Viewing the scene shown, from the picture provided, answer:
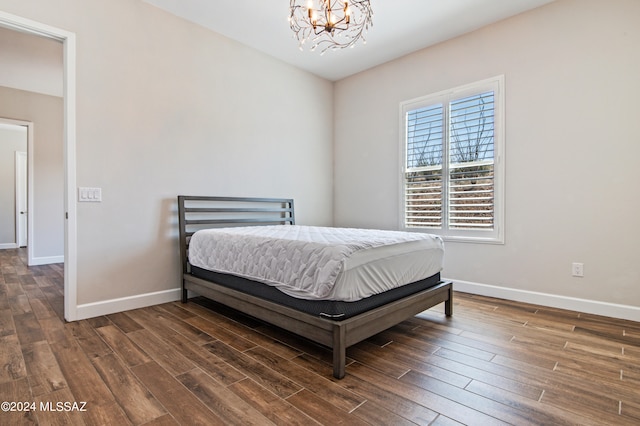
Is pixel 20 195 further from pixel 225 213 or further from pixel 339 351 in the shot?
pixel 339 351

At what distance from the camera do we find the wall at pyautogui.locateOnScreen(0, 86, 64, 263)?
213 inches

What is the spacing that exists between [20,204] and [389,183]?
8.62 meters

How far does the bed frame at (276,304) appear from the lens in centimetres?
190

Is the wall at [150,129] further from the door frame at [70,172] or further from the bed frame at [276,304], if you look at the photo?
the bed frame at [276,304]

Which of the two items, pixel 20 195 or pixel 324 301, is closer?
pixel 324 301

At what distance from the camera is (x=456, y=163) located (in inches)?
147

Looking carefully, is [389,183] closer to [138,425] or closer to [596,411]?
[596,411]

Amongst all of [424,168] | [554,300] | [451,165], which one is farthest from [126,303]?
[554,300]

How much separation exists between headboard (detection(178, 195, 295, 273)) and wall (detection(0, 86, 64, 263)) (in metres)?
3.94

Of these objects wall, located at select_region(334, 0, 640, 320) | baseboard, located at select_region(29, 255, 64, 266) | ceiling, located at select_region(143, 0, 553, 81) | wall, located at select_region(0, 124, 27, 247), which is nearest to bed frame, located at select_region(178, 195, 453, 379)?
wall, located at select_region(334, 0, 640, 320)

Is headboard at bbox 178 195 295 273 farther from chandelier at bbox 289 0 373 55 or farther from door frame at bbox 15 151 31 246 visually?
door frame at bbox 15 151 31 246

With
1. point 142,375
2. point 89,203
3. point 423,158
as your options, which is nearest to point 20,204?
point 89,203

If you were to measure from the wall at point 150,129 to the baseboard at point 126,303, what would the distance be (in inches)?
0.7

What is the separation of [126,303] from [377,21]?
3768mm
